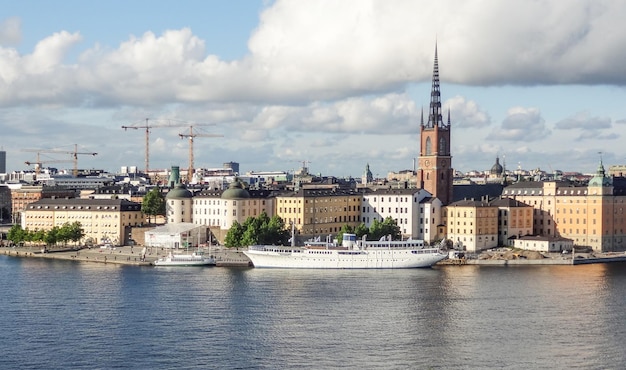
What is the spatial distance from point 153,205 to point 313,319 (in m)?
45.8

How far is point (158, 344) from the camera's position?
4234 cm

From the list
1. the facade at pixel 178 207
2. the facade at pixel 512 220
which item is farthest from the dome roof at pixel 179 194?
the facade at pixel 512 220

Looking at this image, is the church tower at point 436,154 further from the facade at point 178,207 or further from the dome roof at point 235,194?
the facade at point 178,207

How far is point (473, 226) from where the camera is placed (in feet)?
268

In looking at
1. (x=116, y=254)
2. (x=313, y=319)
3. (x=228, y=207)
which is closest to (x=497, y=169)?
(x=228, y=207)

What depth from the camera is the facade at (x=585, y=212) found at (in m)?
82.4

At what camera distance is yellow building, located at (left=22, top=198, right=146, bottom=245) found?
89188 millimetres

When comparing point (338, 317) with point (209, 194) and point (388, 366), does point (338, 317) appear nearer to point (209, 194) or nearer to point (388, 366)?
point (388, 366)

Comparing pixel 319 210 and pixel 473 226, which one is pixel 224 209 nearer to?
pixel 319 210

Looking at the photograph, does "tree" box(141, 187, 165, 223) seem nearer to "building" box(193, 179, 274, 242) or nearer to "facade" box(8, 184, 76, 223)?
"building" box(193, 179, 274, 242)

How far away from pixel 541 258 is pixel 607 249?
30.3 feet

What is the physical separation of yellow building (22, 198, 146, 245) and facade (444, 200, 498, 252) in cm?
2544

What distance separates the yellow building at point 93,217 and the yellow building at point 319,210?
12.1 meters

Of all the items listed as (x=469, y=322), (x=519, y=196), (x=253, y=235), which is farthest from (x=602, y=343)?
(x=519, y=196)
